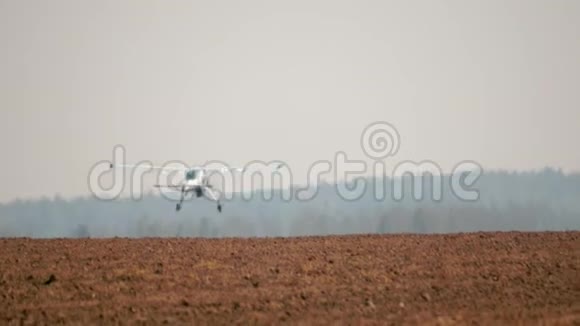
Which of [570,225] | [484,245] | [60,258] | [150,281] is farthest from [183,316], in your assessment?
[570,225]

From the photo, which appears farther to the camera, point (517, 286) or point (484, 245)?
point (484, 245)

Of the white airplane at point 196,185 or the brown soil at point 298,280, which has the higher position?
the white airplane at point 196,185

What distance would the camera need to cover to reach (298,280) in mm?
29406

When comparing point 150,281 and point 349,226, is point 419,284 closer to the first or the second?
point 150,281

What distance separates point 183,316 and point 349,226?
279ft

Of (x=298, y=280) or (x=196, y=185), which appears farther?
(x=196, y=185)

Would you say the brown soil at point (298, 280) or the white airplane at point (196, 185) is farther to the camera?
the white airplane at point (196, 185)

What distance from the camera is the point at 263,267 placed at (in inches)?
1276

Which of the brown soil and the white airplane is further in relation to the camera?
the white airplane

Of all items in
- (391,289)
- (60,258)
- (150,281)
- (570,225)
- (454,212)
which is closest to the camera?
(391,289)

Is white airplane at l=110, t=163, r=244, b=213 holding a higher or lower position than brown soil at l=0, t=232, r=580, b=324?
higher

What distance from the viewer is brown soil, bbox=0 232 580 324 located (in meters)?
24.2

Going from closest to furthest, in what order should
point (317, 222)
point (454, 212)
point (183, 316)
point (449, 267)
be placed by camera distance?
1. point (183, 316)
2. point (449, 267)
3. point (454, 212)
4. point (317, 222)

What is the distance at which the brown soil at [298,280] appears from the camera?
79.4ft
